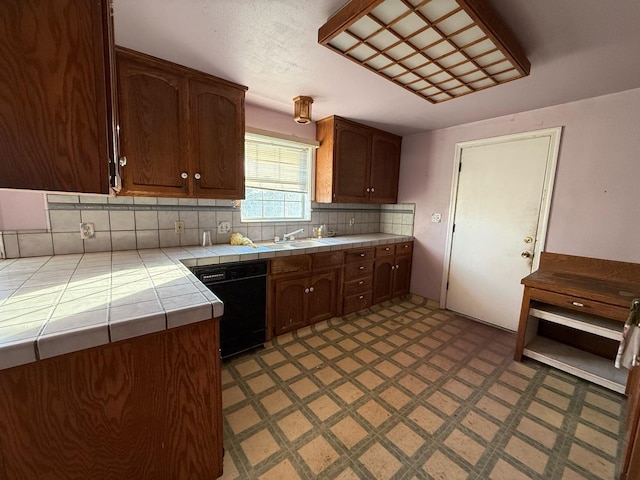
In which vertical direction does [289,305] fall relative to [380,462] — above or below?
above

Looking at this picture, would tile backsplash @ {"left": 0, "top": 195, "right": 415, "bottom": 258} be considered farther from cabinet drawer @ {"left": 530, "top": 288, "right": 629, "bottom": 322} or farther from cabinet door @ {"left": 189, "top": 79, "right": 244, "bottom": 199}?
cabinet drawer @ {"left": 530, "top": 288, "right": 629, "bottom": 322}

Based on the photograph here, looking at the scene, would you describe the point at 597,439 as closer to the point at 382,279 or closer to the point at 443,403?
the point at 443,403

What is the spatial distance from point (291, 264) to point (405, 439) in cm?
145

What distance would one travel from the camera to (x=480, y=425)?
1530 mm

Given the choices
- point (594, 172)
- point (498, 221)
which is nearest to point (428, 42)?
point (594, 172)

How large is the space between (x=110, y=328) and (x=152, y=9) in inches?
58.3

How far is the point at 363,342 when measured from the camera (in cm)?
240

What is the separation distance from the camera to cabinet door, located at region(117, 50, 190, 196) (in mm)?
1646

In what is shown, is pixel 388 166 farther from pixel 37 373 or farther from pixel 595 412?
pixel 37 373

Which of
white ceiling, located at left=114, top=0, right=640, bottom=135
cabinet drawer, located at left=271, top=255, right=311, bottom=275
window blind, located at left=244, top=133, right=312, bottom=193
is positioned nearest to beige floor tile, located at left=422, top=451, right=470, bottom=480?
cabinet drawer, located at left=271, top=255, right=311, bottom=275

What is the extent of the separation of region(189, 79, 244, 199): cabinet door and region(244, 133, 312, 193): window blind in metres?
0.39

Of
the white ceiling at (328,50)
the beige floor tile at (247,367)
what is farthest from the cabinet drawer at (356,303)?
the white ceiling at (328,50)

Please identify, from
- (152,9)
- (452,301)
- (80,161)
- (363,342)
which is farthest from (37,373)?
(452,301)

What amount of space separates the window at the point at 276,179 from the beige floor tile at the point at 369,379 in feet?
5.62
